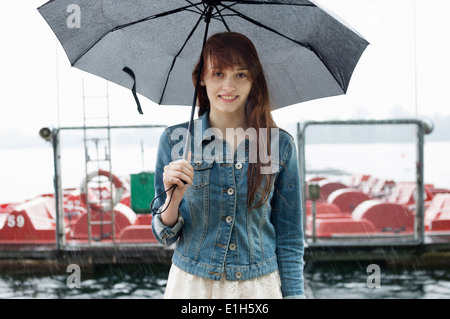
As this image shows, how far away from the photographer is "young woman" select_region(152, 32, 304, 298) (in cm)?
186

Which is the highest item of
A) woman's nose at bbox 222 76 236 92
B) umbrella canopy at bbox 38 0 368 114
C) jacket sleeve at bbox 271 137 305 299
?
umbrella canopy at bbox 38 0 368 114

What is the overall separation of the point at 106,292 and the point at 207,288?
16.0ft

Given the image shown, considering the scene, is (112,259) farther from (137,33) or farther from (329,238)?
(137,33)

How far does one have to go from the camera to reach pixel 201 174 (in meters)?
1.93

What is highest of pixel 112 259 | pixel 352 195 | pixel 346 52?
pixel 346 52

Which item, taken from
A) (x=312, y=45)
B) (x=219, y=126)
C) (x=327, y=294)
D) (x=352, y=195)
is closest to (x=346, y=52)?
(x=312, y=45)

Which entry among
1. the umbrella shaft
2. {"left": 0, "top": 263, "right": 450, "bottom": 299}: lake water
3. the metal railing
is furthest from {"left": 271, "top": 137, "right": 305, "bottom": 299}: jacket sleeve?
the metal railing

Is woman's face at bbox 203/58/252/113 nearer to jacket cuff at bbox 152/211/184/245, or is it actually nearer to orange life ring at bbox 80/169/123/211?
jacket cuff at bbox 152/211/184/245

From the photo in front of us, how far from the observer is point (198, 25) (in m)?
2.37

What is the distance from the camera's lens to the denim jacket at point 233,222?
73.4 inches

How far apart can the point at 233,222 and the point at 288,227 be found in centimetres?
23

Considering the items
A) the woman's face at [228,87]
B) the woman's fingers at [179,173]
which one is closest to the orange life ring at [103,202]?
the woman's face at [228,87]

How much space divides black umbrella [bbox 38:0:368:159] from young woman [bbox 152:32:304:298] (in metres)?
0.36

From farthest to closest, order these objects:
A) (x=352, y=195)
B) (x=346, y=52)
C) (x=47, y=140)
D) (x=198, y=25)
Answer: (x=352, y=195) → (x=47, y=140) → (x=198, y=25) → (x=346, y=52)
